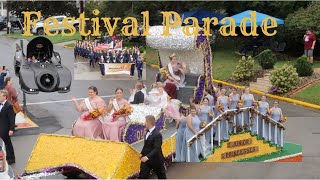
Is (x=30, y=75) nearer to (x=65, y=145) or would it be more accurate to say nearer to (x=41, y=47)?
(x=41, y=47)

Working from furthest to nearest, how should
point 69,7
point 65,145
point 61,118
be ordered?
point 69,7, point 61,118, point 65,145

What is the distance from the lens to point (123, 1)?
3494 centimetres

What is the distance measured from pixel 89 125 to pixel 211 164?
273 cm

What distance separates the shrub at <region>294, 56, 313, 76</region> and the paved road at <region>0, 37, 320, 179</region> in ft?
7.50

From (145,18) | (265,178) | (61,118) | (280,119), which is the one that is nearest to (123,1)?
(145,18)

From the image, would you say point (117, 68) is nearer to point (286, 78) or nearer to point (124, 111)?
point (286, 78)

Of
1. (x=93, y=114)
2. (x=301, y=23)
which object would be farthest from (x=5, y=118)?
(x=301, y=23)

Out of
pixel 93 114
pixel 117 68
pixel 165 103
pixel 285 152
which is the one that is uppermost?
pixel 93 114

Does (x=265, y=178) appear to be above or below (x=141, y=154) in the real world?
below

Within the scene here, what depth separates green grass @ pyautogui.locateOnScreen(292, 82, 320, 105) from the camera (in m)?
19.6

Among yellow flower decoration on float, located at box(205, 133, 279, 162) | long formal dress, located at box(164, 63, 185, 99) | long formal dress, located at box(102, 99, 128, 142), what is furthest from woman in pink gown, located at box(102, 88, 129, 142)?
long formal dress, located at box(164, 63, 185, 99)

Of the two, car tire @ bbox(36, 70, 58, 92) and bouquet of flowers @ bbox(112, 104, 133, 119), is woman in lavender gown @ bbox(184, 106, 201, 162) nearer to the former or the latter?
bouquet of flowers @ bbox(112, 104, 133, 119)

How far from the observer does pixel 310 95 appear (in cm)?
1998

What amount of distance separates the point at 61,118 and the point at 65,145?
7.20 metres
